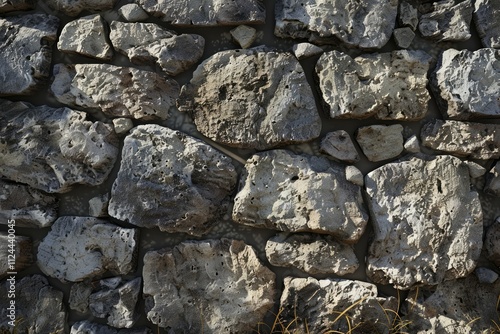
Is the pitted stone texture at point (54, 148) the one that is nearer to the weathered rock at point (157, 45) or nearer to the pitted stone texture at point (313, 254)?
the weathered rock at point (157, 45)

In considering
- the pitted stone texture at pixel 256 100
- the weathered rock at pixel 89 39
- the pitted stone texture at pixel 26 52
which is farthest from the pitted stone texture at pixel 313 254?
the pitted stone texture at pixel 26 52

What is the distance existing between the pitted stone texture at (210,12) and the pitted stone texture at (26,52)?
456 millimetres

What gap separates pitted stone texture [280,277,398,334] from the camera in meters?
2.09

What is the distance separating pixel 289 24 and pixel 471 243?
3.69 ft

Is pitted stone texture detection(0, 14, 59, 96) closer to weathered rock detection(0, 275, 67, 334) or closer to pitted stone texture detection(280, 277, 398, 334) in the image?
weathered rock detection(0, 275, 67, 334)

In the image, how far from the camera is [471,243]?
2.11 metres

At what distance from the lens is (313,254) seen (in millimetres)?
2090

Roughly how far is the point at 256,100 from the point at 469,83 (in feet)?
2.75

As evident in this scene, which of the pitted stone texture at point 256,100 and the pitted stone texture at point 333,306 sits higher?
the pitted stone texture at point 256,100

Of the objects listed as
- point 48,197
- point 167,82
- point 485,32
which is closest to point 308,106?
point 167,82

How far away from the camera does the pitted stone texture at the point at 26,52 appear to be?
85.7 inches

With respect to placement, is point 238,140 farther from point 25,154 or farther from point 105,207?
point 25,154

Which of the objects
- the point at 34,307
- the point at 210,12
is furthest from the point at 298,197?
the point at 34,307

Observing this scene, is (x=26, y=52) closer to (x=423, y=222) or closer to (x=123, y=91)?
(x=123, y=91)
